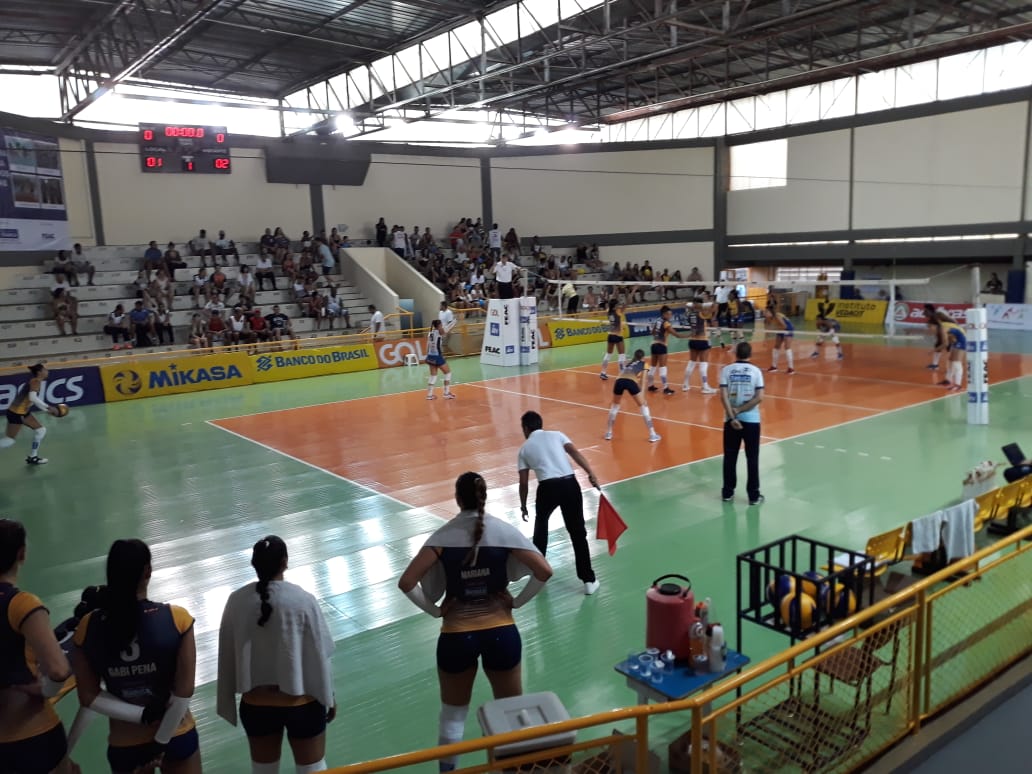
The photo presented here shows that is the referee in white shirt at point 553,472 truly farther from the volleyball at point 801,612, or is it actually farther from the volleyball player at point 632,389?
the volleyball player at point 632,389

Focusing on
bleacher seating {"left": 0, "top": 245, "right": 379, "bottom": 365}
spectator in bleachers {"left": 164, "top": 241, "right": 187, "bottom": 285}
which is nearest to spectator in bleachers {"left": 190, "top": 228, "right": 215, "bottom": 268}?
bleacher seating {"left": 0, "top": 245, "right": 379, "bottom": 365}

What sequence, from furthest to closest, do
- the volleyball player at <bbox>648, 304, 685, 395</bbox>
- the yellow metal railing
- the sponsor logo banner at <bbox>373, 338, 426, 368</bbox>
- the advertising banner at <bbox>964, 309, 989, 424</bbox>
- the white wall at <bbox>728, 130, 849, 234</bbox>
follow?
the white wall at <bbox>728, 130, 849, 234</bbox>
the sponsor logo banner at <bbox>373, 338, 426, 368</bbox>
the volleyball player at <bbox>648, 304, 685, 395</bbox>
the advertising banner at <bbox>964, 309, 989, 424</bbox>
the yellow metal railing

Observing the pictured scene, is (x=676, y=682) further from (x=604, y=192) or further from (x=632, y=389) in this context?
(x=604, y=192)

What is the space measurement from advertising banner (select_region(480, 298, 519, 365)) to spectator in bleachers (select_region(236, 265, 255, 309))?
859 centimetres

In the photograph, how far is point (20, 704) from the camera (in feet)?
11.5

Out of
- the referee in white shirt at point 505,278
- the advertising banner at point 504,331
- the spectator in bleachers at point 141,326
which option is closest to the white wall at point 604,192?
the referee in white shirt at point 505,278

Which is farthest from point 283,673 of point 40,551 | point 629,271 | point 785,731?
point 629,271

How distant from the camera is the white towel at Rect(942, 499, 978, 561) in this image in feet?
21.3

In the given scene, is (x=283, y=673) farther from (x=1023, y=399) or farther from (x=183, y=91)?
(x=183, y=91)

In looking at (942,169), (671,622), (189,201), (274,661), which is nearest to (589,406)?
(671,622)

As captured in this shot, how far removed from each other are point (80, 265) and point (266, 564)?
26.1 metres

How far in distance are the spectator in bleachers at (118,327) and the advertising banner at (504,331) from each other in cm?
1092

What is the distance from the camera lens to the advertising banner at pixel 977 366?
1304 centimetres

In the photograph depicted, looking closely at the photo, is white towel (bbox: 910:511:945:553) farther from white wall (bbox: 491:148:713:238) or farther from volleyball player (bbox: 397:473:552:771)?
white wall (bbox: 491:148:713:238)
